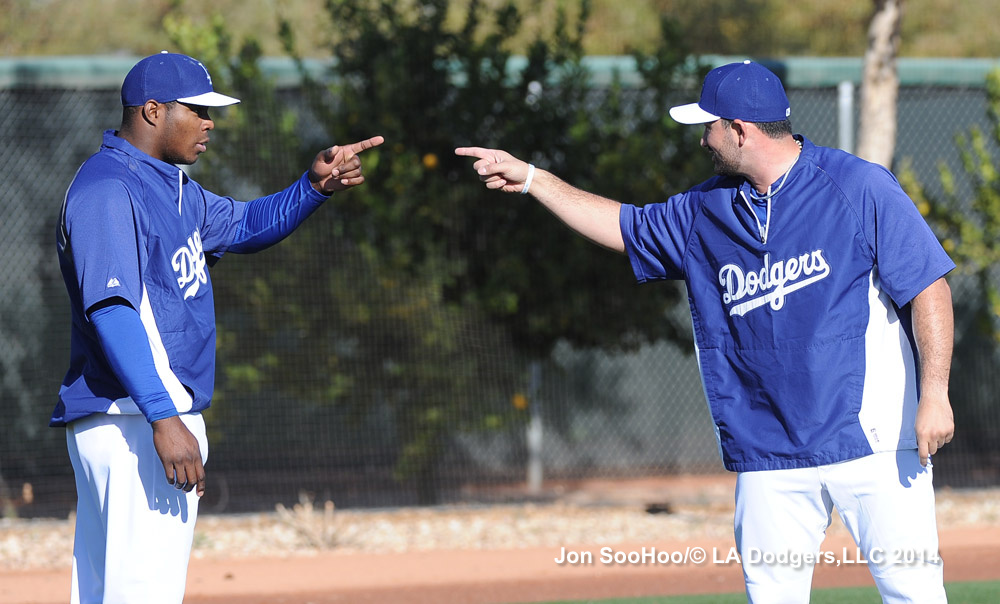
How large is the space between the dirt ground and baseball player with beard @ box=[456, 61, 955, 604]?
7.13ft

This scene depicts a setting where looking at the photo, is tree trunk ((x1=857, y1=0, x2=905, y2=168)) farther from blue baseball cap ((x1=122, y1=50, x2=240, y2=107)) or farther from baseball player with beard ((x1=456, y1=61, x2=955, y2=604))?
blue baseball cap ((x1=122, y1=50, x2=240, y2=107))

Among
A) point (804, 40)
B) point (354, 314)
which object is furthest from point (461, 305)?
point (804, 40)

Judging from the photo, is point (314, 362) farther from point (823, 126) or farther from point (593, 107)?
point (823, 126)

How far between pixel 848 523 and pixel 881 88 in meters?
5.30

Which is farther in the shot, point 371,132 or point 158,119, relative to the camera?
point 371,132

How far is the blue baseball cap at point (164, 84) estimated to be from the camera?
Result: 3.24m

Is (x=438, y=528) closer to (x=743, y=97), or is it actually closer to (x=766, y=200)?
(x=766, y=200)

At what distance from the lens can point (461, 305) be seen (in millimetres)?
8117

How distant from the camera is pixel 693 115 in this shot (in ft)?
11.3

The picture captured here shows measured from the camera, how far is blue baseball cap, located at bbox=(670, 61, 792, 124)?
334 centimetres

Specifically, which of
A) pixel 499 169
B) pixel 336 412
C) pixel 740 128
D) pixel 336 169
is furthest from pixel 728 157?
pixel 336 412

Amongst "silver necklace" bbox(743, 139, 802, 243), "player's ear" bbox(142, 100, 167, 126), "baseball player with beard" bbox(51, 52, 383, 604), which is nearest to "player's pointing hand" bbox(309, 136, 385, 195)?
"baseball player with beard" bbox(51, 52, 383, 604)

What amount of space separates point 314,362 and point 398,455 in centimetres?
96

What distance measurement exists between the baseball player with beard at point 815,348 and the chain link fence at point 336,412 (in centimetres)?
476
